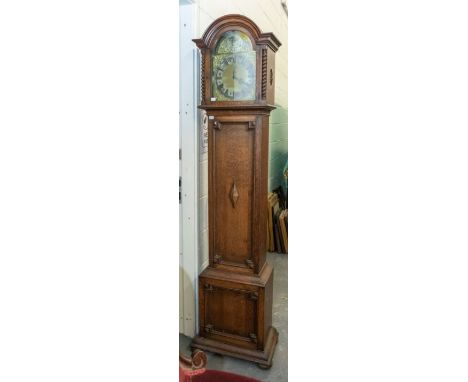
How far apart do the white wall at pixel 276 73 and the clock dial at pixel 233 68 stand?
327 mm

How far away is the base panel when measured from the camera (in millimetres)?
2121

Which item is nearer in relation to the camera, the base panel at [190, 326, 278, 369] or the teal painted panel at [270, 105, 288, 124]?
the base panel at [190, 326, 278, 369]

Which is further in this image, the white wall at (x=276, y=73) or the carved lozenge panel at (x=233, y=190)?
the white wall at (x=276, y=73)

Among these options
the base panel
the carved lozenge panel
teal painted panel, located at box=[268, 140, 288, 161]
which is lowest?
the base panel

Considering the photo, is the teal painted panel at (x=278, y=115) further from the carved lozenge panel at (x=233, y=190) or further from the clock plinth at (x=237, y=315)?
the clock plinth at (x=237, y=315)

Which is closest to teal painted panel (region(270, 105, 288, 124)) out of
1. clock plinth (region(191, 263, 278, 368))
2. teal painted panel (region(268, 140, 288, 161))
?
teal painted panel (region(268, 140, 288, 161))

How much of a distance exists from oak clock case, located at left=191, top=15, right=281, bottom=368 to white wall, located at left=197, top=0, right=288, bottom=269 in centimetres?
27

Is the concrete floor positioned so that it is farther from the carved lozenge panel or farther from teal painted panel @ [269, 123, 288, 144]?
teal painted panel @ [269, 123, 288, 144]

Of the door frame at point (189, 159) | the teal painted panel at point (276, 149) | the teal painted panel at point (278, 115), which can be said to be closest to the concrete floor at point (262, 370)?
the door frame at point (189, 159)

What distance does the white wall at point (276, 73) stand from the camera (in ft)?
7.60

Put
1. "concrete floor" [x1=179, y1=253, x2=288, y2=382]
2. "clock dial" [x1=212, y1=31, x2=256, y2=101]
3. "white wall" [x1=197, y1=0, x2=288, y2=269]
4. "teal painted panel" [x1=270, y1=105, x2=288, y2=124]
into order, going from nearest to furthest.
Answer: "clock dial" [x1=212, y1=31, x2=256, y2=101]
"concrete floor" [x1=179, y1=253, x2=288, y2=382]
"white wall" [x1=197, y1=0, x2=288, y2=269]
"teal painted panel" [x1=270, y1=105, x2=288, y2=124]
